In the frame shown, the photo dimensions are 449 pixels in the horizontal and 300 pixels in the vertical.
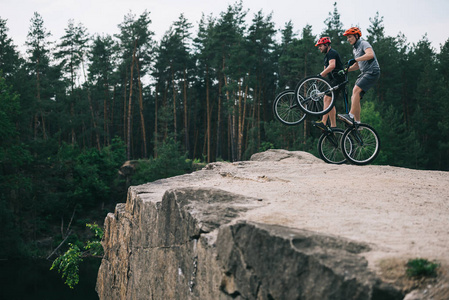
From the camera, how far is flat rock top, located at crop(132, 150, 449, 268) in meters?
2.82

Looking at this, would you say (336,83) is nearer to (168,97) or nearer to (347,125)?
(347,125)

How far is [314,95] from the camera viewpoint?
684 centimetres

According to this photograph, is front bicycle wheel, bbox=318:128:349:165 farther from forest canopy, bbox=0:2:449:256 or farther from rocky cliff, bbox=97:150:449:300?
forest canopy, bbox=0:2:449:256

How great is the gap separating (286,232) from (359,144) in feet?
14.7

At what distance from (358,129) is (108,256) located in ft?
21.0

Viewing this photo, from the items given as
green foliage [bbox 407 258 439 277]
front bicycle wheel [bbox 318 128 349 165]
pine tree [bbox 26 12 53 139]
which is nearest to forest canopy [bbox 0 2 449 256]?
pine tree [bbox 26 12 53 139]

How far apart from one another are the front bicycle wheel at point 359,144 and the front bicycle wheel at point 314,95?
62 cm

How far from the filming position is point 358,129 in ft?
22.6

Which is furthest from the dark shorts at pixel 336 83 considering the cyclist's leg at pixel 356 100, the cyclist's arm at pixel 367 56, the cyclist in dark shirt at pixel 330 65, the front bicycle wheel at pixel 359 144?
the front bicycle wheel at pixel 359 144

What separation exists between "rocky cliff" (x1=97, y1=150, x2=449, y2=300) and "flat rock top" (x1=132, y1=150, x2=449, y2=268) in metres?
0.01

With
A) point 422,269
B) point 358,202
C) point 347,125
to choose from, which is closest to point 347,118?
point 347,125

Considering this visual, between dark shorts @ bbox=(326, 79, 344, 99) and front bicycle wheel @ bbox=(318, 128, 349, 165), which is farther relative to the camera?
front bicycle wheel @ bbox=(318, 128, 349, 165)

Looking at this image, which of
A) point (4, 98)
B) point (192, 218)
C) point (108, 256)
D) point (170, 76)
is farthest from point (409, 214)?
point (170, 76)

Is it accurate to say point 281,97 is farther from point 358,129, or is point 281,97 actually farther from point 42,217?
point 42,217
